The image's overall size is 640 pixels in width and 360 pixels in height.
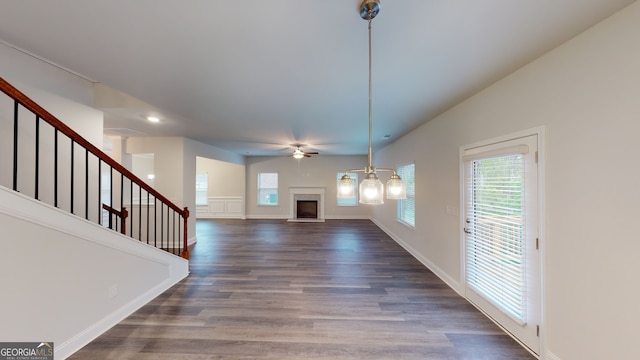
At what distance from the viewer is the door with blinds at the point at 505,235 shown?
1867mm

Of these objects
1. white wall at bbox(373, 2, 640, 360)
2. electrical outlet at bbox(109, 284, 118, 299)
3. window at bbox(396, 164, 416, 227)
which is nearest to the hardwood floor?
electrical outlet at bbox(109, 284, 118, 299)

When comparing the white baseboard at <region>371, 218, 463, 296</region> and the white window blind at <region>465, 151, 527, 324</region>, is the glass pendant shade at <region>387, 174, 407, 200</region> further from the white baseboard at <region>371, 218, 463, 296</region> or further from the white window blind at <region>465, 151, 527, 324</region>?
the white baseboard at <region>371, 218, 463, 296</region>

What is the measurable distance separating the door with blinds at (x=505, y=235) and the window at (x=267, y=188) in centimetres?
683

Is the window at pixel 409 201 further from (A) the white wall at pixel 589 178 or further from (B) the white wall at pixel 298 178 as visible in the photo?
(B) the white wall at pixel 298 178

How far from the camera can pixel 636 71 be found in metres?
1.26

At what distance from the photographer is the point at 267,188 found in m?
8.55

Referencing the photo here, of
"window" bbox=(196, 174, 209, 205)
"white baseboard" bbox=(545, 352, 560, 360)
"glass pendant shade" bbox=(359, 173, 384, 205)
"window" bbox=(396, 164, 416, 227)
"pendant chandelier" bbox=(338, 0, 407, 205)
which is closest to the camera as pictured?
"pendant chandelier" bbox=(338, 0, 407, 205)

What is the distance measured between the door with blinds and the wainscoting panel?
7469 mm

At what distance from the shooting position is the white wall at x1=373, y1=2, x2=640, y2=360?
4.22 feet

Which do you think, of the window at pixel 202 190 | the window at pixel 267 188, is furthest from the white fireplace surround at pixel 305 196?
the window at pixel 202 190

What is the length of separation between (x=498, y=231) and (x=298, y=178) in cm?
675

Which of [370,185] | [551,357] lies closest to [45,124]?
[370,185]

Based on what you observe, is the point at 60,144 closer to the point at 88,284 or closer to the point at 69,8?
the point at 88,284

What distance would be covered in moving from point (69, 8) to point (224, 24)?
879 millimetres
